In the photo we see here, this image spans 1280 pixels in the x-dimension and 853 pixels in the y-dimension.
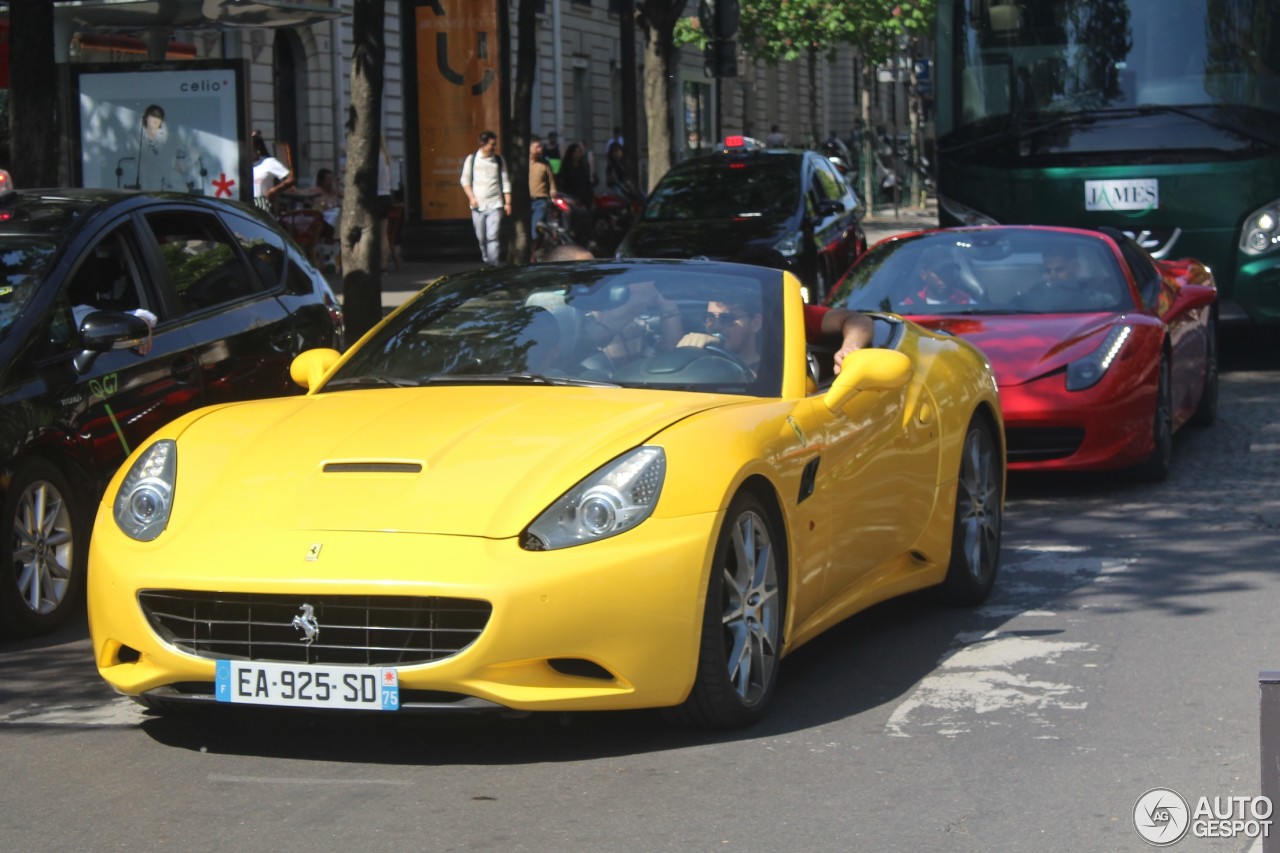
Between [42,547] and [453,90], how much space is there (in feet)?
76.6

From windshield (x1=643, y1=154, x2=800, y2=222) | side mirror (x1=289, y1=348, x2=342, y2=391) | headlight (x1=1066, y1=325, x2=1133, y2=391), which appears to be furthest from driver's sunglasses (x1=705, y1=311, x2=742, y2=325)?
windshield (x1=643, y1=154, x2=800, y2=222)

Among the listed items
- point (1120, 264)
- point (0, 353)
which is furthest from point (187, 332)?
point (1120, 264)

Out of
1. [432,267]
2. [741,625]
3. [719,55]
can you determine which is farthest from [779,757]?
[432,267]

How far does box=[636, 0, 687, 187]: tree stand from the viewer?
2541cm

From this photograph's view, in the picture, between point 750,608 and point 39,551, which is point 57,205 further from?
point 750,608

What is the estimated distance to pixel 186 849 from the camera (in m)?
4.55

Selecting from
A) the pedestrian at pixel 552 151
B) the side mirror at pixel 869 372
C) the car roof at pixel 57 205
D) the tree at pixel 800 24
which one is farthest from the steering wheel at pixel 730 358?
the tree at pixel 800 24

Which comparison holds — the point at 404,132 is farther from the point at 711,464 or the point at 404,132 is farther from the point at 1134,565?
the point at 711,464

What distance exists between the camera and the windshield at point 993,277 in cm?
1077

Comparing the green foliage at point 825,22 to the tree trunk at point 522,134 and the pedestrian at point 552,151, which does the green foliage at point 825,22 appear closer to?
the pedestrian at point 552,151

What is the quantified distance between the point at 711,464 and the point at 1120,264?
6.21 metres

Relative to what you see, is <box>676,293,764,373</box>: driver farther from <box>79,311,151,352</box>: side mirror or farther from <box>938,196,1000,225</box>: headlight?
<box>938,196,1000,225</box>: headlight

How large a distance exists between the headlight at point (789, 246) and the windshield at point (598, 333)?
1116 cm

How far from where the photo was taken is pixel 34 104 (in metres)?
13.8
